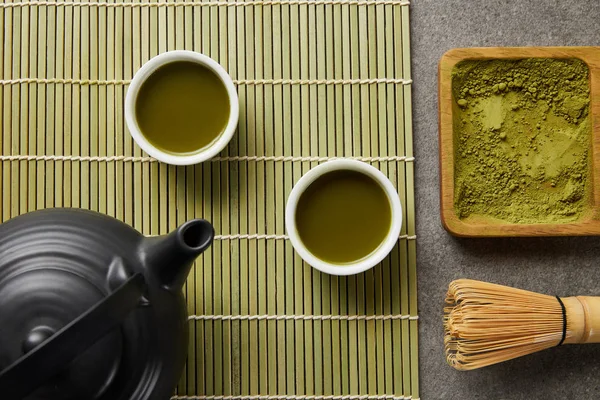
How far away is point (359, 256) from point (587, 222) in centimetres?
35

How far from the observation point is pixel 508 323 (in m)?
0.89

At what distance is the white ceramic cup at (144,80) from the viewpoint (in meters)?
0.88

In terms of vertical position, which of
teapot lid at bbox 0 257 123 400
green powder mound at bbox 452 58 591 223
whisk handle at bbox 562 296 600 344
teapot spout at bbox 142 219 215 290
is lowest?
whisk handle at bbox 562 296 600 344

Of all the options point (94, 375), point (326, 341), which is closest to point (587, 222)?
point (326, 341)

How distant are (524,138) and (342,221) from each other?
31 cm

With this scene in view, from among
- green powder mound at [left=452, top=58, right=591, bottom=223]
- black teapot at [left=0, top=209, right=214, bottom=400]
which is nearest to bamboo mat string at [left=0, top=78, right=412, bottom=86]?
green powder mound at [left=452, top=58, right=591, bottom=223]

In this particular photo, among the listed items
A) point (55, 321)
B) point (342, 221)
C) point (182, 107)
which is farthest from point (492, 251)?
point (55, 321)

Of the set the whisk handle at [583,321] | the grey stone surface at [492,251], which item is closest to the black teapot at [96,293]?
the grey stone surface at [492,251]

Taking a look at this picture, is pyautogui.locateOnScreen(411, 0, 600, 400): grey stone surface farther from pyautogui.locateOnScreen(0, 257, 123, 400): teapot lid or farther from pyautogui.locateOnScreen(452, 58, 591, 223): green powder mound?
pyautogui.locateOnScreen(0, 257, 123, 400): teapot lid

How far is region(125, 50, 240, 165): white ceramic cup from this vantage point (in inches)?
34.5

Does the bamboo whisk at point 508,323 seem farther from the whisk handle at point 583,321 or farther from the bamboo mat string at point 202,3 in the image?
the bamboo mat string at point 202,3

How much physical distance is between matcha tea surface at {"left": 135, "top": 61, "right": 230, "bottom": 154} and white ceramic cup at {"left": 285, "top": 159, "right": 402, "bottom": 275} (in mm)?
148

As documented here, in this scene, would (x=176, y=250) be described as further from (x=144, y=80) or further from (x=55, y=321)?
(x=144, y=80)

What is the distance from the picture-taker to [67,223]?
73cm
